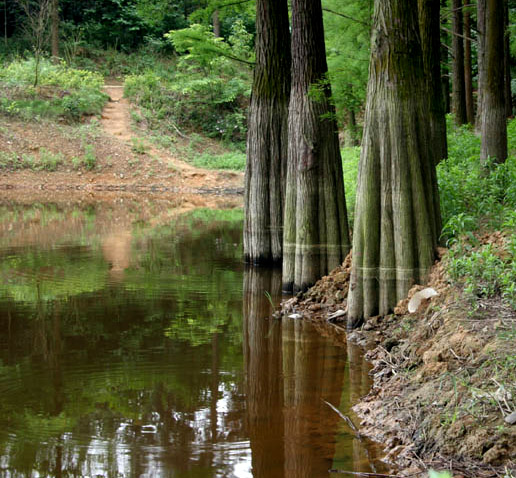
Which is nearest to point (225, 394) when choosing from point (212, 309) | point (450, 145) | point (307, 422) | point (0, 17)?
point (307, 422)

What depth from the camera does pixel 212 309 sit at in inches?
413

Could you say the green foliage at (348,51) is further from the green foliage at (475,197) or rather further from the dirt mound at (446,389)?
the dirt mound at (446,389)

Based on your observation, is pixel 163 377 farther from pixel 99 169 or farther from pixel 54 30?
pixel 54 30

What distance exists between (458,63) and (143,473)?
1669cm

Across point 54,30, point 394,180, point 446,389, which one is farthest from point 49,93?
point 446,389

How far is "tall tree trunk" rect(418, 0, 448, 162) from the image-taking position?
12.0 meters

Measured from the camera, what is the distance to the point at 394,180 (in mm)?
8312

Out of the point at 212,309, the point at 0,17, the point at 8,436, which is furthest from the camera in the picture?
the point at 0,17

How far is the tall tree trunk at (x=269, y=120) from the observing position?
12695 millimetres

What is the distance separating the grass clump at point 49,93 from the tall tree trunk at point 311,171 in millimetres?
28254

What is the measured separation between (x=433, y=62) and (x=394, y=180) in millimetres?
4882

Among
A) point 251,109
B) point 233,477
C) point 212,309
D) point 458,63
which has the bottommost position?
point 233,477

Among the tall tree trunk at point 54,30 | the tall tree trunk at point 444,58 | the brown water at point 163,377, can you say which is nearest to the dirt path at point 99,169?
the tall tree trunk at point 54,30

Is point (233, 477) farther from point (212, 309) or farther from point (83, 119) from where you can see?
point (83, 119)
